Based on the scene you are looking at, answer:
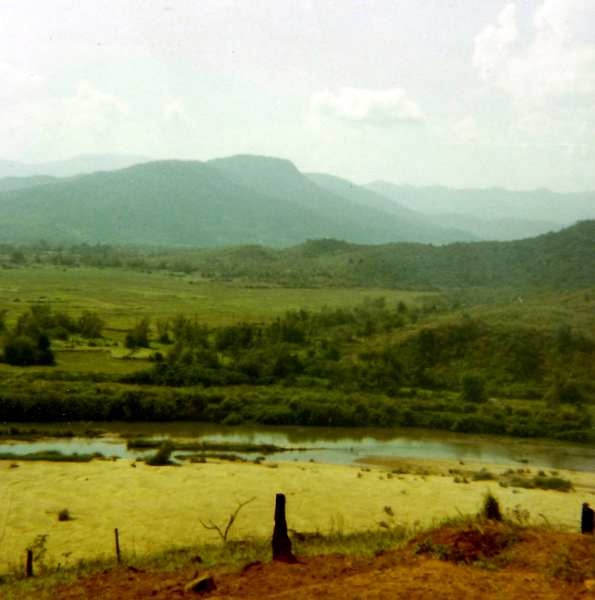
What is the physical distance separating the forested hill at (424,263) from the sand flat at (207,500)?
44606 mm

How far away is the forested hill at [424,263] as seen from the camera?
68.1 meters

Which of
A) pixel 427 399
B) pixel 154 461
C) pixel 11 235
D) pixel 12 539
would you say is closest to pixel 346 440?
pixel 427 399

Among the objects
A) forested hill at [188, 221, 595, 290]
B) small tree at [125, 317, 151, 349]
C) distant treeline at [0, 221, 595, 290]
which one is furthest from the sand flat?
distant treeline at [0, 221, 595, 290]

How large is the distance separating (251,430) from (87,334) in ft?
68.7

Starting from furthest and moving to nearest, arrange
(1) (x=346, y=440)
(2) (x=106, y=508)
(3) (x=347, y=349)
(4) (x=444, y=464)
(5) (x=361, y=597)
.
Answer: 1. (3) (x=347, y=349)
2. (1) (x=346, y=440)
3. (4) (x=444, y=464)
4. (2) (x=106, y=508)
5. (5) (x=361, y=597)

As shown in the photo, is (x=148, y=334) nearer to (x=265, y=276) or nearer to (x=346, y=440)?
(x=346, y=440)

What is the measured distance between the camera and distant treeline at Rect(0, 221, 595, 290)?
226 ft

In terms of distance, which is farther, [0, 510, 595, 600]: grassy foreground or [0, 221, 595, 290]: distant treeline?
[0, 221, 595, 290]: distant treeline

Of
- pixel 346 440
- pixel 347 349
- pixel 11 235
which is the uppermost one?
pixel 11 235

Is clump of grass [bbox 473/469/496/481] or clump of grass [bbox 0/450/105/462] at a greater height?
clump of grass [bbox 0/450/105/462]

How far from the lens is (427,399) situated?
120 feet

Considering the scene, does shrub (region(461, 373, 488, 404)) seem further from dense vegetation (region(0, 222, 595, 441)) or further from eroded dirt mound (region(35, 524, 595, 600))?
eroded dirt mound (region(35, 524, 595, 600))

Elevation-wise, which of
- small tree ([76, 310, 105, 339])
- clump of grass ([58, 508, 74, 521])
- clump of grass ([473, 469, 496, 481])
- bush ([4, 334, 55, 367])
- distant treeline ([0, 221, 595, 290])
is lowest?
clump of grass ([473, 469, 496, 481])

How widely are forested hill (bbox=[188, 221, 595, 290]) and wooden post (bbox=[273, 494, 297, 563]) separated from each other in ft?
186
